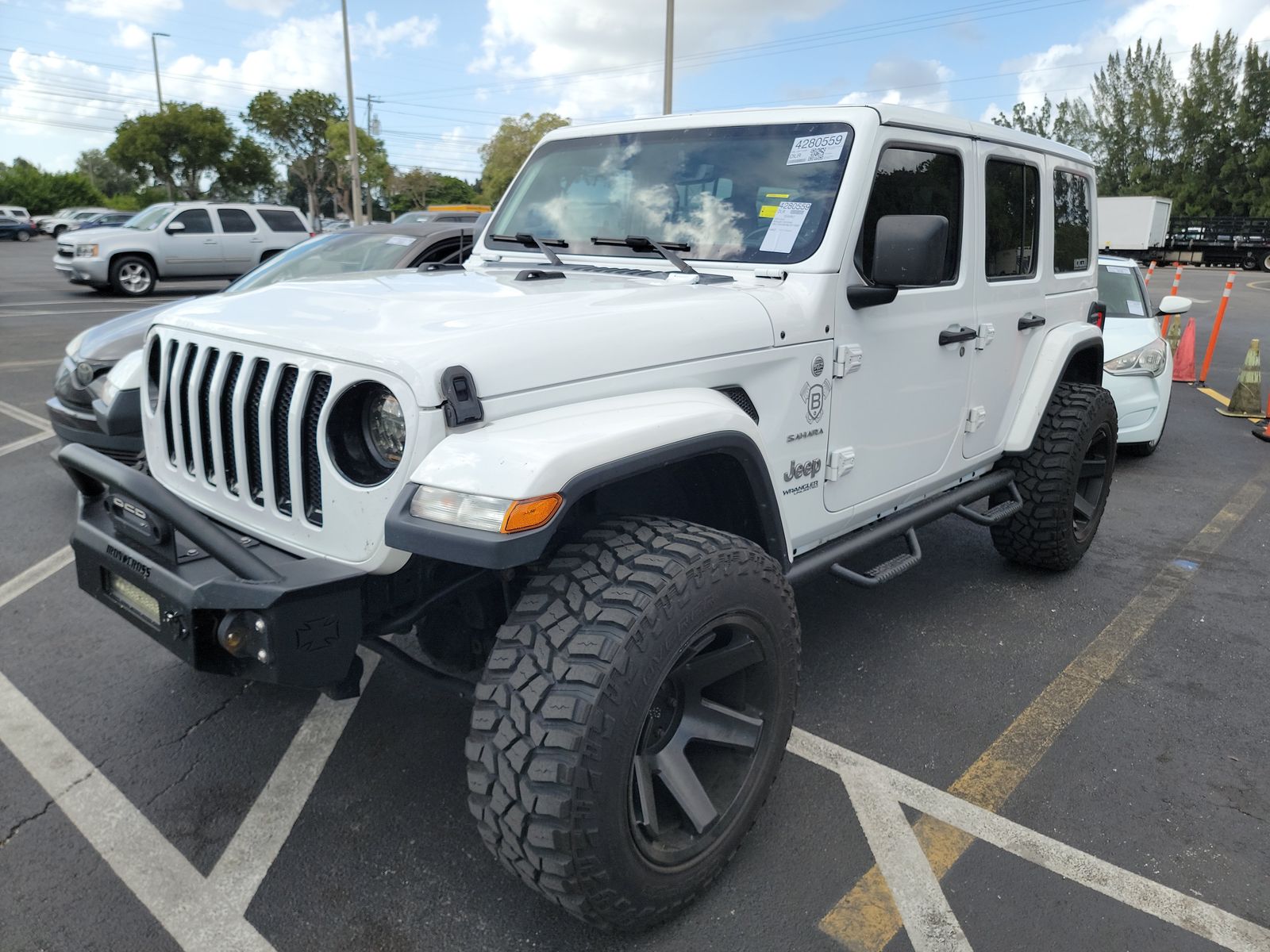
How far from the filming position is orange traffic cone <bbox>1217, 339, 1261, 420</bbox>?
8.90 metres

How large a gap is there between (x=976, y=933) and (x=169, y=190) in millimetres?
61625

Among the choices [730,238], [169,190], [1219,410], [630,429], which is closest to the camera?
[630,429]

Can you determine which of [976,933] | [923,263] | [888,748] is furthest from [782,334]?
[976,933]

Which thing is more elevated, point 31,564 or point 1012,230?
point 1012,230

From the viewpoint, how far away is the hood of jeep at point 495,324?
7.09 ft

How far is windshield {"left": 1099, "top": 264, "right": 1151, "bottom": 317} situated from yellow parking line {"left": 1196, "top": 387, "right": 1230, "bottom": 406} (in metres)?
2.45

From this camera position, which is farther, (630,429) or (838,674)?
(838,674)

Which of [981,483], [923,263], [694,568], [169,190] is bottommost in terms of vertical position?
[981,483]

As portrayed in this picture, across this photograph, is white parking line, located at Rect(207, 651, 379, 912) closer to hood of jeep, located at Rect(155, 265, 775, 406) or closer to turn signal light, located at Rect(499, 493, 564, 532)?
hood of jeep, located at Rect(155, 265, 775, 406)

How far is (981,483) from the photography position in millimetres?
4176

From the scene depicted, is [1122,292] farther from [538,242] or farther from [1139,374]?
[538,242]

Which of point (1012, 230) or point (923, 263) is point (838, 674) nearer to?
point (923, 263)

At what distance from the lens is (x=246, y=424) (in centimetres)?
242

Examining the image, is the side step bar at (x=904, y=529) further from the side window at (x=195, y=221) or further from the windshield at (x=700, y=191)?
the side window at (x=195, y=221)
